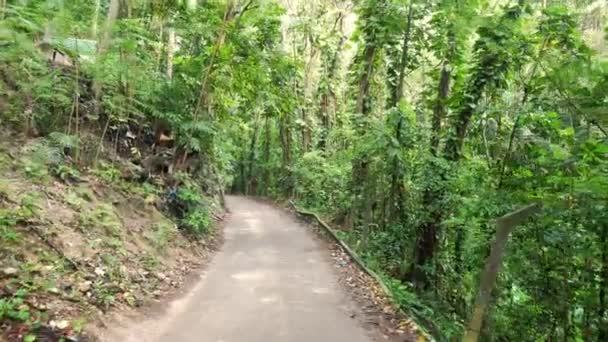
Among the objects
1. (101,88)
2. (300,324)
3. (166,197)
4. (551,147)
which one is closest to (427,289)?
(300,324)

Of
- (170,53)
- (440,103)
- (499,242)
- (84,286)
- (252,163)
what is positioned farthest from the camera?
(252,163)

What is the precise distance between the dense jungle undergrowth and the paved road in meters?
0.99

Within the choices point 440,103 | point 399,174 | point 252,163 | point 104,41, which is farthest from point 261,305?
point 252,163

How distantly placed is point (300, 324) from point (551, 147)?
4183 millimetres

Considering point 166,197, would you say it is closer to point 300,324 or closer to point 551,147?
point 300,324

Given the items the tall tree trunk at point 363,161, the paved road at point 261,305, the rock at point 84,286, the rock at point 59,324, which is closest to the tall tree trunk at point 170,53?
the paved road at point 261,305

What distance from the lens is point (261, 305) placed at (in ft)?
24.0

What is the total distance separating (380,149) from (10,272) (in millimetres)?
8279

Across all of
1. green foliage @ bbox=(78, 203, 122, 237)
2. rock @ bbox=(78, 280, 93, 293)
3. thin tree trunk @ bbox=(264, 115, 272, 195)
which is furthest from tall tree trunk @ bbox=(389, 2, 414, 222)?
thin tree trunk @ bbox=(264, 115, 272, 195)

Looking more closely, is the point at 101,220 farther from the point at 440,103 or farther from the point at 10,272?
the point at 440,103

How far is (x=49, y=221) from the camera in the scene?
22.8 feet

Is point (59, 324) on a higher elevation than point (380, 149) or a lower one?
lower

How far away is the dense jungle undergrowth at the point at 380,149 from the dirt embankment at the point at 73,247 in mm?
36

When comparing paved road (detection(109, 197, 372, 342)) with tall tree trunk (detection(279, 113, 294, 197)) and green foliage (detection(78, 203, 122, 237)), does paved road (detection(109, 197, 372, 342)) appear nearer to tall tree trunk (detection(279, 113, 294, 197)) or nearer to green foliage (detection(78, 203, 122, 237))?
green foliage (detection(78, 203, 122, 237))
